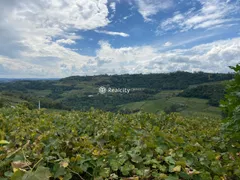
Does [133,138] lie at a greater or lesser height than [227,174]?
greater

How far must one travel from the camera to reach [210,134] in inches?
195

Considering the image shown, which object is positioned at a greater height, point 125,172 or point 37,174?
point 37,174

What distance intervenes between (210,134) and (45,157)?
402cm

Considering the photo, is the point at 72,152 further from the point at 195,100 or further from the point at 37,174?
the point at 195,100

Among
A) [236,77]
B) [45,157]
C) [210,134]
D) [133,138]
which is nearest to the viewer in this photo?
[45,157]

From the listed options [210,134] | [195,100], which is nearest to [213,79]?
[195,100]

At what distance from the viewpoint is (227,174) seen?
8.12 feet

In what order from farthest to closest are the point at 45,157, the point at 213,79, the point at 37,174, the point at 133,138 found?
1. the point at 213,79
2. the point at 133,138
3. the point at 45,157
4. the point at 37,174

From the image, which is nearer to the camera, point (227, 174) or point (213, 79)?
point (227, 174)

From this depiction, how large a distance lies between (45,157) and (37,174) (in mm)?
450

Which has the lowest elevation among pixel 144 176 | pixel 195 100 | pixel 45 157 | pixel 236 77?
pixel 195 100

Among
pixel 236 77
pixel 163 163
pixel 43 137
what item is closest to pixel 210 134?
pixel 236 77

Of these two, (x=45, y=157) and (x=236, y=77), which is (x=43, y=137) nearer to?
(x=45, y=157)

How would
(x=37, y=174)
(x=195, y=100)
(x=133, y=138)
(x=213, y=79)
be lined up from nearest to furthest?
(x=37, y=174), (x=133, y=138), (x=195, y=100), (x=213, y=79)
